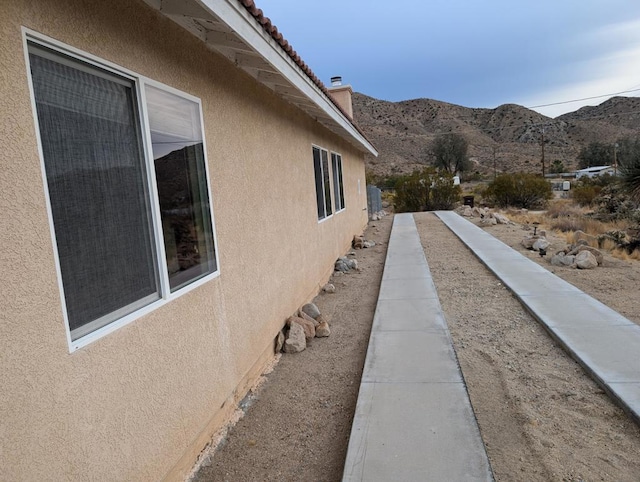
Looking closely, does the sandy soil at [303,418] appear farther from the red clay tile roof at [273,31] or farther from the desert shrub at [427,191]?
the desert shrub at [427,191]

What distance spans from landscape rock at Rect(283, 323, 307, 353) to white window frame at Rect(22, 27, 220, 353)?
195 cm

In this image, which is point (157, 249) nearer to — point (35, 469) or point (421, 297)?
point (35, 469)

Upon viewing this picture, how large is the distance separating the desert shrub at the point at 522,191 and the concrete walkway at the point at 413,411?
22.2 metres

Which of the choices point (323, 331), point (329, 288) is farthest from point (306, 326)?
point (329, 288)

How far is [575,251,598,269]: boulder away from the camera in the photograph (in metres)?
8.47

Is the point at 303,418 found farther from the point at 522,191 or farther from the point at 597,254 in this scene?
the point at 522,191

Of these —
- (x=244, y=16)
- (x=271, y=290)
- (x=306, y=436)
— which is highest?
(x=244, y=16)

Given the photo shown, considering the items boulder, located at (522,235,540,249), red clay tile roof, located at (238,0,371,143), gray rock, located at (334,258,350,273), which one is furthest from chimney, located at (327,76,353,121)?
red clay tile roof, located at (238,0,371,143)

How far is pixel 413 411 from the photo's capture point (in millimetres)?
3480

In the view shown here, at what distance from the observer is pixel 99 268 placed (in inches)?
92.0

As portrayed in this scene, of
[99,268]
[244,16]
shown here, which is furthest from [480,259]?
[99,268]

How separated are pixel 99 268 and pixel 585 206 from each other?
85.5ft

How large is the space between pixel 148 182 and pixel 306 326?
348cm

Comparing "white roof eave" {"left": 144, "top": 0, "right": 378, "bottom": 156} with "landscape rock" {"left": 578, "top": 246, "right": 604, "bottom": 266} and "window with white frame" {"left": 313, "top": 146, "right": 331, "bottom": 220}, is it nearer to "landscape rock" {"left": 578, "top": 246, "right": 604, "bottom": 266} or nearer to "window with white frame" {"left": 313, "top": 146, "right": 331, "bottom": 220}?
"window with white frame" {"left": 313, "top": 146, "right": 331, "bottom": 220}
